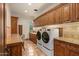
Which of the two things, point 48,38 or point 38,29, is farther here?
point 48,38

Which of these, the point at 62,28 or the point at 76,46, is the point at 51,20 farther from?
the point at 76,46

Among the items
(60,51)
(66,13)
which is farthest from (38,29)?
(66,13)

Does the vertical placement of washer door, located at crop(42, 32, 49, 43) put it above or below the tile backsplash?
below

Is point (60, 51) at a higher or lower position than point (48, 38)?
lower

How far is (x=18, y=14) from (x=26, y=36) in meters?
0.38

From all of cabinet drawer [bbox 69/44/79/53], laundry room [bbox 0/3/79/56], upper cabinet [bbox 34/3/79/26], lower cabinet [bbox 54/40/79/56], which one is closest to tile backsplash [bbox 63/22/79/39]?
laundry room [bbox 0/3/79/56]

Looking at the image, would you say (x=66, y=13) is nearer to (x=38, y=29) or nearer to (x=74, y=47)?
(x=38, y=29)

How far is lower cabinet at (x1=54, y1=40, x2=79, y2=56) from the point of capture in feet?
5.62

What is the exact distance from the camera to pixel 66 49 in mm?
2023

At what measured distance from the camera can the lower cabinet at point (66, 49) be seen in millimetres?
1713

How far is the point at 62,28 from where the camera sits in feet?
8.13

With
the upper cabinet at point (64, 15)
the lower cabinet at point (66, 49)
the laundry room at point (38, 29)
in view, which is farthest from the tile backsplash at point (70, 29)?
the lower cabinet at point (66, 49)

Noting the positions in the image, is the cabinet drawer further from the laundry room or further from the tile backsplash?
the tile backsplash

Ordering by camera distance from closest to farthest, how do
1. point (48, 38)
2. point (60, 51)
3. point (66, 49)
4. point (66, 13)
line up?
point (66, 49), point (60, 51), point (66, 13), point (48, 38)
